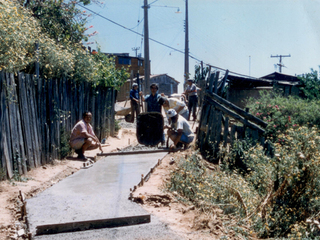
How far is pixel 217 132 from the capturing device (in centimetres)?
867

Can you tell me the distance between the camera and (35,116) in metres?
7.13

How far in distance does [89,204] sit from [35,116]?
3195mm

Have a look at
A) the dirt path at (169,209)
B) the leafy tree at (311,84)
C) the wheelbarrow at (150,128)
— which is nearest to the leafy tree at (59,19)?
the wheelbarrow at (150,128)

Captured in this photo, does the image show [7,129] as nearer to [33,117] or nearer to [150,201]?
[33,117]

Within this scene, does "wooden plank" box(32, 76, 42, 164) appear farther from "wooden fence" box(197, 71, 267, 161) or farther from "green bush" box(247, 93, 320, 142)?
"green bush" box(247, 93, 320, 142)

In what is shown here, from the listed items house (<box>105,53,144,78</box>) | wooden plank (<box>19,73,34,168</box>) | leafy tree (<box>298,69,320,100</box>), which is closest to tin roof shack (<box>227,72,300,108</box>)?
leafy tree (<box>298,69,320,100</box>)

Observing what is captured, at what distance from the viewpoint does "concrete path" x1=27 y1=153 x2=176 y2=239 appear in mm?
4008

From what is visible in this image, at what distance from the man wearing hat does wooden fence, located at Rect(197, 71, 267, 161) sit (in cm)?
46

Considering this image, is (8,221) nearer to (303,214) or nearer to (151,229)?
(151,229)

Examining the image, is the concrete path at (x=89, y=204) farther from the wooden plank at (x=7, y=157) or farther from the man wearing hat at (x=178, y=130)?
the man wearing hat at (x=178, y=130)

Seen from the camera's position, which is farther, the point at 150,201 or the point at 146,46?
the point at 146,46

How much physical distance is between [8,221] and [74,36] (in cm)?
824

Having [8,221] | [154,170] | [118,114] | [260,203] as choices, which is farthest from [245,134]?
[118,114]

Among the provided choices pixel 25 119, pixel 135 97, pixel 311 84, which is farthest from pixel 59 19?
pixel 311 84
